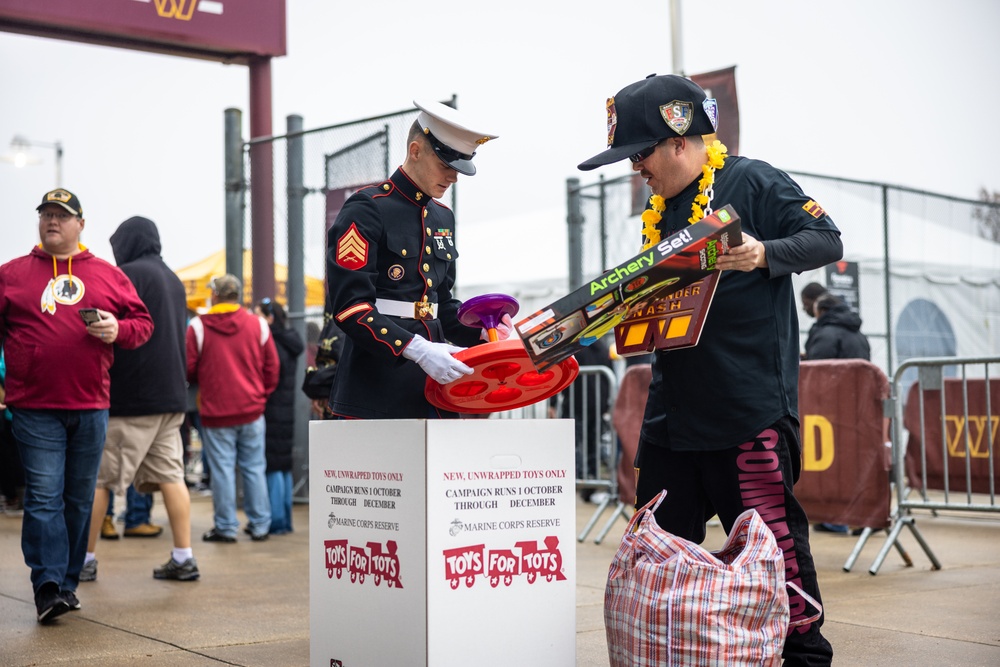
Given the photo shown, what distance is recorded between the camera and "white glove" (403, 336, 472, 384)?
2.96 metres

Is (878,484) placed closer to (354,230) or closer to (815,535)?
(815,535)

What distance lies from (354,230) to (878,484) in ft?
14.9

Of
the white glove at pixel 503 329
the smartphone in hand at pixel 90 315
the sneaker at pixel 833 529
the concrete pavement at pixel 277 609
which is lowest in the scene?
the sneaker at pixel 833 529

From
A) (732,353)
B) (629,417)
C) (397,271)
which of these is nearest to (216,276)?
(629,417)

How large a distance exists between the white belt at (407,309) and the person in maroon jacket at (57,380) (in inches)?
85.9

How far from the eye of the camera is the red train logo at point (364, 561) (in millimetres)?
2947

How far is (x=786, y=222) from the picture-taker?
298 cm

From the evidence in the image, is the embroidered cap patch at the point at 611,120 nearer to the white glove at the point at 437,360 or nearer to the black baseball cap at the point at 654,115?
the black baseball cap at the point at 654,115

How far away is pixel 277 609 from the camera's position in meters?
5.26

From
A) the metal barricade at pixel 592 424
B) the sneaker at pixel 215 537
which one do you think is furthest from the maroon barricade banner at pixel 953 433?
the sneaker at pixel 215 537

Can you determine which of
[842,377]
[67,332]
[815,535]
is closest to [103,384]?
[67,332]

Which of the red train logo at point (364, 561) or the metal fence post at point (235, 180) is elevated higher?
the metal fence post at point (235, 180)

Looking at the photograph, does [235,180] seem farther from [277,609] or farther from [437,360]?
[437,360]

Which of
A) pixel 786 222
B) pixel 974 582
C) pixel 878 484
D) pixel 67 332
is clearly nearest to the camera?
pixel 786 222
